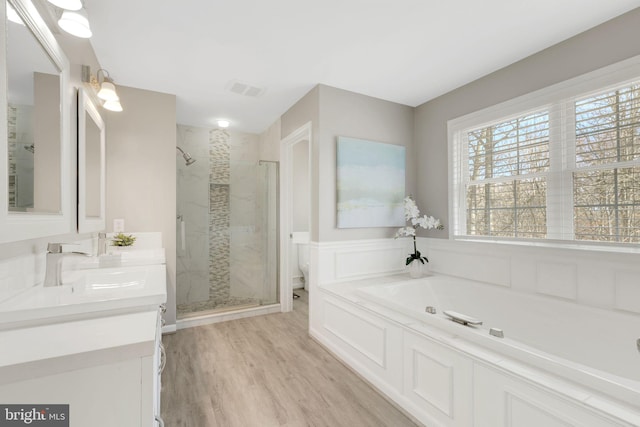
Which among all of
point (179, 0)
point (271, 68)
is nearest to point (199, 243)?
point (271, 68)

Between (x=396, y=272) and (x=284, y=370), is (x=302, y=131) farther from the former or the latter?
(x=284, y=370)

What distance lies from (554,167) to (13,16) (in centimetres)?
313

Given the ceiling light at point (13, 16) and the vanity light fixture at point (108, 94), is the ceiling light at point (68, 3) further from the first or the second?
the vanity light fixture at point (108, 94)

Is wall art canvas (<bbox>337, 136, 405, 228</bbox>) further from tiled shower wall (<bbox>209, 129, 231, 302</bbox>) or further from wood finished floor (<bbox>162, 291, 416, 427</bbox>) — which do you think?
tiled shower wall (<bbox>209, 129, 231, 302</bbox>)

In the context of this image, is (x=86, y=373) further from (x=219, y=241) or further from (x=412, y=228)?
(x=219, y=241)

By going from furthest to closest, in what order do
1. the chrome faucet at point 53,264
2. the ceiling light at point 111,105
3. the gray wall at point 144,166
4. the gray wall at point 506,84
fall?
1. the gray wall at point 144,166
2. the ceiling light at point 111,105
3. the gray wall at point 506,84
4. the chrome faucet at point 53,264

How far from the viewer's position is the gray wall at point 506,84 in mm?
1802

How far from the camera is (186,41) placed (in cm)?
204

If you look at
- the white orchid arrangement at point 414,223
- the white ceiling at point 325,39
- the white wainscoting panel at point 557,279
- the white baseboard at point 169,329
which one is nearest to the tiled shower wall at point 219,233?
the white baseboard at point 169,329

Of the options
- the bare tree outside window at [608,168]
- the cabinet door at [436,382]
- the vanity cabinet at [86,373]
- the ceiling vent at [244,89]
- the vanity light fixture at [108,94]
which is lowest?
the cabinet door at [436,382]

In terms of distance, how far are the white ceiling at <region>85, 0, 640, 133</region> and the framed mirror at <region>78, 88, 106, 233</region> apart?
1.79ft

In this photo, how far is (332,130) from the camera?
273 centimetres

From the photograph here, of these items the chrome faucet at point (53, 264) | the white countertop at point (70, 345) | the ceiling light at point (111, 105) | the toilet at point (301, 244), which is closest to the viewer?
the white countertop at point (70, 345)

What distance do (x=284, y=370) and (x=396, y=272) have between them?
1.52 metres
